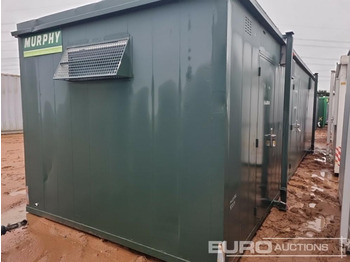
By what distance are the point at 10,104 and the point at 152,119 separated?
10777mm

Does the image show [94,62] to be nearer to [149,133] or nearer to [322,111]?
[149,133]

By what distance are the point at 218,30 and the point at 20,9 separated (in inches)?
502

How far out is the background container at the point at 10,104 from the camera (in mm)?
10398

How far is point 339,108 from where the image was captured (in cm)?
491

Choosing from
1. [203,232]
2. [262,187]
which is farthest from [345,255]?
[203,232]

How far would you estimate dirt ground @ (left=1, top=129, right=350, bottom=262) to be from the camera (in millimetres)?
2408

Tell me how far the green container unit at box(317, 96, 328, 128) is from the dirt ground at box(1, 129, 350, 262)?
12.6 metres

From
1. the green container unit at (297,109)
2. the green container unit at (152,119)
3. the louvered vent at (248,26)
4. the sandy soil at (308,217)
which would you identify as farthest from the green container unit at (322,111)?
the louvered vent at (248,26)

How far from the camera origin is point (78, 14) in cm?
248

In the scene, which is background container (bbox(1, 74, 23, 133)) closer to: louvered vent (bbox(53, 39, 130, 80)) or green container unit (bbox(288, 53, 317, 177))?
louvered vent (bbox(53, 39, 130, 80))

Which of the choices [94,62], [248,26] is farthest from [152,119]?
[248,26]

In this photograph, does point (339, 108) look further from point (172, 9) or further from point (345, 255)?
point (172, 9)
